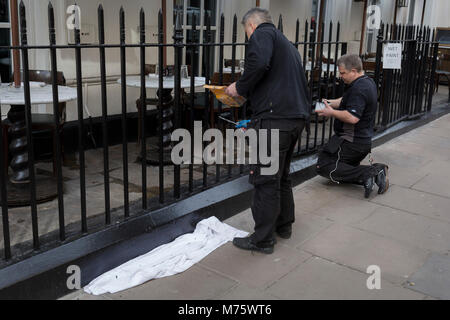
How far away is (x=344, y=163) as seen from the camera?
209 inches

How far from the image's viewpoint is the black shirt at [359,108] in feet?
16.4

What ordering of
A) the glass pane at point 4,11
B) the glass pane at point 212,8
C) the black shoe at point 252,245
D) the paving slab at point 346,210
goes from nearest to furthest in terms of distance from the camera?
the black shoe at point 252,245 → the paving slab at point 346,210 → the glass pane at point 4,11 → the glass pane at point 212,8

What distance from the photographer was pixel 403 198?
5234 mm

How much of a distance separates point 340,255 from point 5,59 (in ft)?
14.9

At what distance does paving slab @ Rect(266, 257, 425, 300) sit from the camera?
329 centimetres

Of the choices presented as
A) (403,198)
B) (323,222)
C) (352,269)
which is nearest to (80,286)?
(352,269)

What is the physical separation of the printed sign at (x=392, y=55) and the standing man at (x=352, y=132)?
1834 millimetres

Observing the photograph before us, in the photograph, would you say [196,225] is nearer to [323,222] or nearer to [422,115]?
[323,222]

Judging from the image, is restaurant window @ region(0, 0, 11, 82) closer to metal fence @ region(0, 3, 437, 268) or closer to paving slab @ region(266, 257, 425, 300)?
metal fence @ region(0, 3, 437, 268)

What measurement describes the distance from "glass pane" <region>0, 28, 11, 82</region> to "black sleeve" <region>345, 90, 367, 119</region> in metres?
4.01

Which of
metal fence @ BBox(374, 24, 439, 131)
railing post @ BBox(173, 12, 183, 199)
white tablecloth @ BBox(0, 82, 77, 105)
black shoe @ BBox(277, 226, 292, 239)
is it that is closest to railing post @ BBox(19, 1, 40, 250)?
white tablecloth @ BBox(0, 82, 77, 105)

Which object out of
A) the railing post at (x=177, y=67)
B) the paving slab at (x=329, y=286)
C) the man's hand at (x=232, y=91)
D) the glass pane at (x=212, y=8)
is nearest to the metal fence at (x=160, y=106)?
the railing post at (x=177, y=67)

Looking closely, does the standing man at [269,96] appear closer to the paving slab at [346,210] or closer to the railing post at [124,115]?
the railing post at [124,115]
